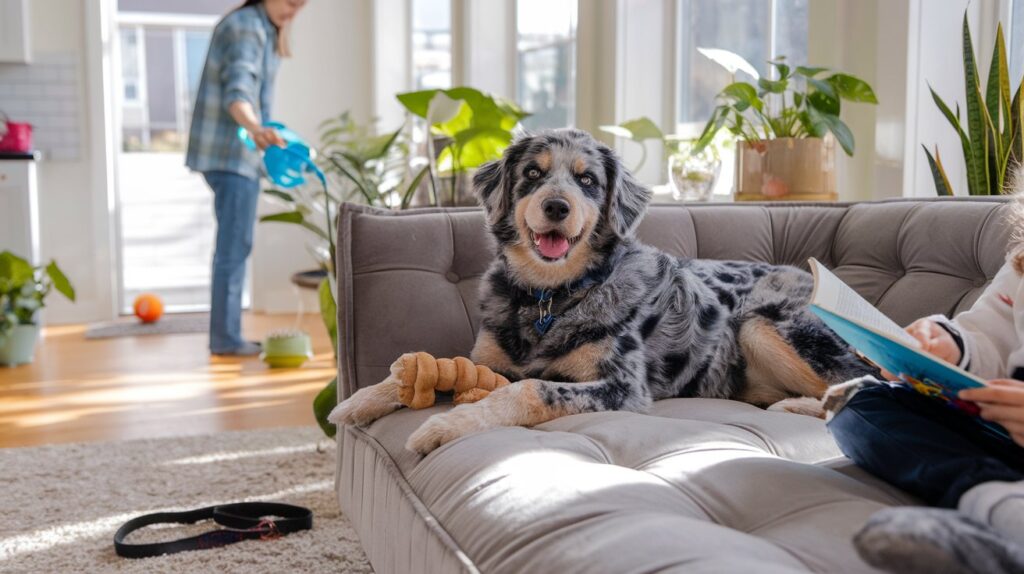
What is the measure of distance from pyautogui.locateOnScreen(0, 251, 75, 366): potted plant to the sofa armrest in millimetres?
3783

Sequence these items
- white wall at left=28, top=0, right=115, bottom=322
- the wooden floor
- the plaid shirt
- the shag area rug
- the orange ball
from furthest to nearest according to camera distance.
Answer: white wall at left=28, top=0, right=115, bottom=322, the orange ball, the plaid shirt, the wooden floor, the shag area rug

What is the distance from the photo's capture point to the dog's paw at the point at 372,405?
6.36ft

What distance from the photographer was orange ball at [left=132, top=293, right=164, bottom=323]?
22.5 ft

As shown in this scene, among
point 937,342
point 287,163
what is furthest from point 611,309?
point 287,163

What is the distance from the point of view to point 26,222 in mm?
6117

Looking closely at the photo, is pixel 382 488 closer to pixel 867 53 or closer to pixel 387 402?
pixel 387 402

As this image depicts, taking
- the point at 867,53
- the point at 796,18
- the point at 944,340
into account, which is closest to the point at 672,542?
the point at 944,340

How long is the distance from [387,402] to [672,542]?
A: 100 centimetres

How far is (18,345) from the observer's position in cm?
529

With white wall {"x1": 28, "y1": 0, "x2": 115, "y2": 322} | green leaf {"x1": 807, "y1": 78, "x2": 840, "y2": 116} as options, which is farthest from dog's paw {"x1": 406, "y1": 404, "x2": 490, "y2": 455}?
white wall {"x1": 28, "y1": 0, "x2": 115, "y2": 322}

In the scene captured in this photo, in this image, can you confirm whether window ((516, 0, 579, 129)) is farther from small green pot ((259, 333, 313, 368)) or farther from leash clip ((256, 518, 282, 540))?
leash clip ((256, 518, 282, 540))

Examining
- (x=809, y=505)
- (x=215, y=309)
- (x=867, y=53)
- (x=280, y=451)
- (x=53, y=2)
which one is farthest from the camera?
(x=53, y=2)

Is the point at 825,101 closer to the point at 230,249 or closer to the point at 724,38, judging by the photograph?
the point at 724,38

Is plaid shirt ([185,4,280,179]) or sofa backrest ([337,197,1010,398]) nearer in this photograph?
sofa backrest ([337,197,1010,398])
